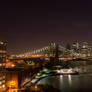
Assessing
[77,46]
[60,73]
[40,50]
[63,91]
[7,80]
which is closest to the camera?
[7,80]

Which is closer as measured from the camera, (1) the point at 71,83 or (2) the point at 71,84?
(2) the point at 71,84

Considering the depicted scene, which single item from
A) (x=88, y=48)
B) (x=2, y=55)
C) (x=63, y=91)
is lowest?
(x=63, y=91)

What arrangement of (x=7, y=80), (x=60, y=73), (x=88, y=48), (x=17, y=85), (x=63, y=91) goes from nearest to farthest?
(x=7, y=80) < (x=17, y=85) < (x=63, y=91) < (x=60, y=73) < (x=88, y=48)

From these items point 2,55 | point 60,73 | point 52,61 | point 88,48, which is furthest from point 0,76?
point 88,48

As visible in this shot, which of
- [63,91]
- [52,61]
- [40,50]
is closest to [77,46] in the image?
[40,50]

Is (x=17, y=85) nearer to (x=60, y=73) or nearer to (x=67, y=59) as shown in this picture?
(x=60, y=73)

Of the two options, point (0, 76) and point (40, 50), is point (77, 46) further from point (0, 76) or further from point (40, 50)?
point (0, 76)

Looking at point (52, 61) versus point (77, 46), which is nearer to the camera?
point (52, 61)

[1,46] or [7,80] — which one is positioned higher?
[1,46]

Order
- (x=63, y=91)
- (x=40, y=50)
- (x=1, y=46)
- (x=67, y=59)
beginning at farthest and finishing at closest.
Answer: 1. (x=40, y=50)
2. (x=67, y=59)
3. (x=63, y=91)
4. (x=1, y=46)
